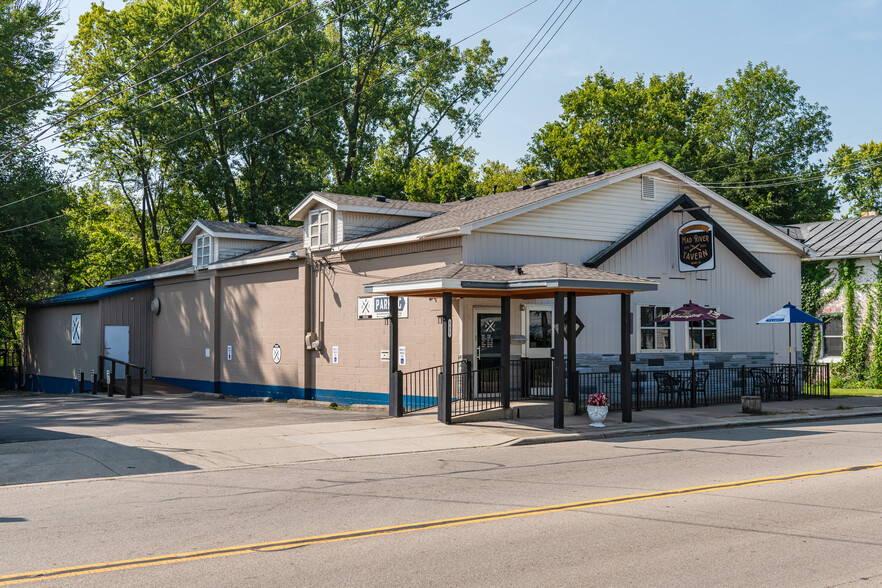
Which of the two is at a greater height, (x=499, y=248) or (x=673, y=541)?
(x=499, y=248)

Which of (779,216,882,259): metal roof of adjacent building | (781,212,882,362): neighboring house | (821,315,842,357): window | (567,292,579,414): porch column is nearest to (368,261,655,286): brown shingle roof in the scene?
(567,292,579,414): porch column

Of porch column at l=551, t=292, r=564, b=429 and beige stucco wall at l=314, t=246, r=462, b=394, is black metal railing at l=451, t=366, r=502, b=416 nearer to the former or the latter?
beige stucco wall at l=314, t=246, r=462, b=394

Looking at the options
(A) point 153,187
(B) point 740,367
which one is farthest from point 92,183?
(B) point 740,367

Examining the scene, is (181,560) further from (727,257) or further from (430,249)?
(727,257)

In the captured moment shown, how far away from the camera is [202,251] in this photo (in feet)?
101

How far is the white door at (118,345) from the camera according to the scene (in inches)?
1264

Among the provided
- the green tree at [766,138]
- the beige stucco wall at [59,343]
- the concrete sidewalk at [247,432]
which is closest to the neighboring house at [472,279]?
the beige stucco wall at [59,343]

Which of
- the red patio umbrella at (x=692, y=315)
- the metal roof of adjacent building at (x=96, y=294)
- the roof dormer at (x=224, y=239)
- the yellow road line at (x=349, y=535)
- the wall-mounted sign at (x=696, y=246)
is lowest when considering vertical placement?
the yellow road line at (x=349, y=535)

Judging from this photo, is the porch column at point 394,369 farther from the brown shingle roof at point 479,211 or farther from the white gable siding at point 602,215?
the white gable siding at point 602,215

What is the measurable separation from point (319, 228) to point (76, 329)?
1394 centimetres

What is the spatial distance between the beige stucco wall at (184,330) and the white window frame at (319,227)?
6573 mm

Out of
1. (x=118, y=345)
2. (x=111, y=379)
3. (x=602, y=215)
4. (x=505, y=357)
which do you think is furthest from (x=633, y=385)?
(x=118, y=345)

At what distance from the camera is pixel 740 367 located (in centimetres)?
2542

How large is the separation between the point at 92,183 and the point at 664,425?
45384 millimetres
